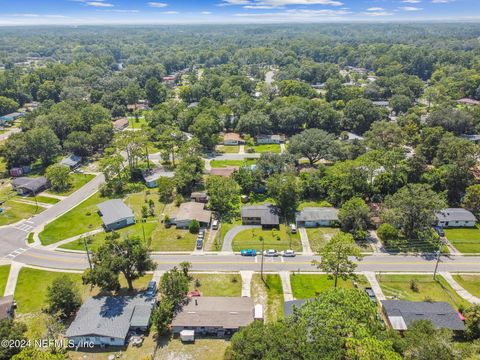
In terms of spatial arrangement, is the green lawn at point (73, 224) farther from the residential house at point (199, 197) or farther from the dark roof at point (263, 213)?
the dark roof at point (263, 213)

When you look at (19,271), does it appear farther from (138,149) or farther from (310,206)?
(310,206)

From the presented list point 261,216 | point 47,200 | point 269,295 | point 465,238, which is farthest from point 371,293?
point 47,200

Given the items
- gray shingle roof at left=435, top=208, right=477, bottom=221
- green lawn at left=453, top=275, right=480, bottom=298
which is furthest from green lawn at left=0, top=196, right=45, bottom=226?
gray shingle roof at left=435, top=208, right=477, bottom=221

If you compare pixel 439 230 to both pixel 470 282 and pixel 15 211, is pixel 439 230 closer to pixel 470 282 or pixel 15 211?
pixel 470 282

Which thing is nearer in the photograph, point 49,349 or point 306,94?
point 49,349

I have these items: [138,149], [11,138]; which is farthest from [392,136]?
[11,138]
